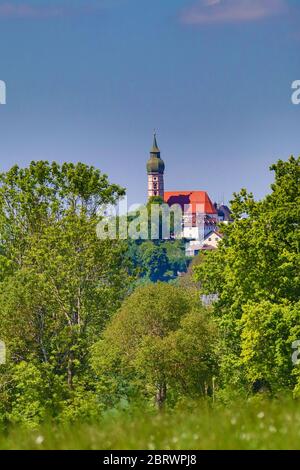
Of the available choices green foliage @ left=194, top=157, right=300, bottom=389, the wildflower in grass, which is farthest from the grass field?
green foliage @ left=194, top=157, right=300, bottom=389

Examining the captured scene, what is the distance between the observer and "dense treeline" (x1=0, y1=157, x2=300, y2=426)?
47.9 metres

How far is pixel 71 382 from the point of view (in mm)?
51781

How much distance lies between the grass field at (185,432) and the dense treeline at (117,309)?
29.0 meters

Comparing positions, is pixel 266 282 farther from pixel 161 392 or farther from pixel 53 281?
pixel 53 281

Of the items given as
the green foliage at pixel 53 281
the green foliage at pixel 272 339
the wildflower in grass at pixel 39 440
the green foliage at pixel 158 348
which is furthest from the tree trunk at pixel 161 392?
the wildflower in grass at pixel 39 440

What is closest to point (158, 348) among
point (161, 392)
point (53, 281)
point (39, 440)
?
point (161, 392)

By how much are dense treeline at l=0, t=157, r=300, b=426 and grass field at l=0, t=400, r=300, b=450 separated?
29001 millimetres

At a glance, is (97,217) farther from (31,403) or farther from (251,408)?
(251,408)

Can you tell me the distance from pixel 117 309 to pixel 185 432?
42019 millimetres

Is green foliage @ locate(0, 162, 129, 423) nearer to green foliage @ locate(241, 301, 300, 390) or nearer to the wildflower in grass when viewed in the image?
green foliage @ locate(241, 301, 300, 390)

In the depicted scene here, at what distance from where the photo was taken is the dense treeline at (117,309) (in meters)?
47.9

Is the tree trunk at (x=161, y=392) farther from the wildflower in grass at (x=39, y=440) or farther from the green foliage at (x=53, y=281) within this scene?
the wildflower in grass at (x=39, y=440)
